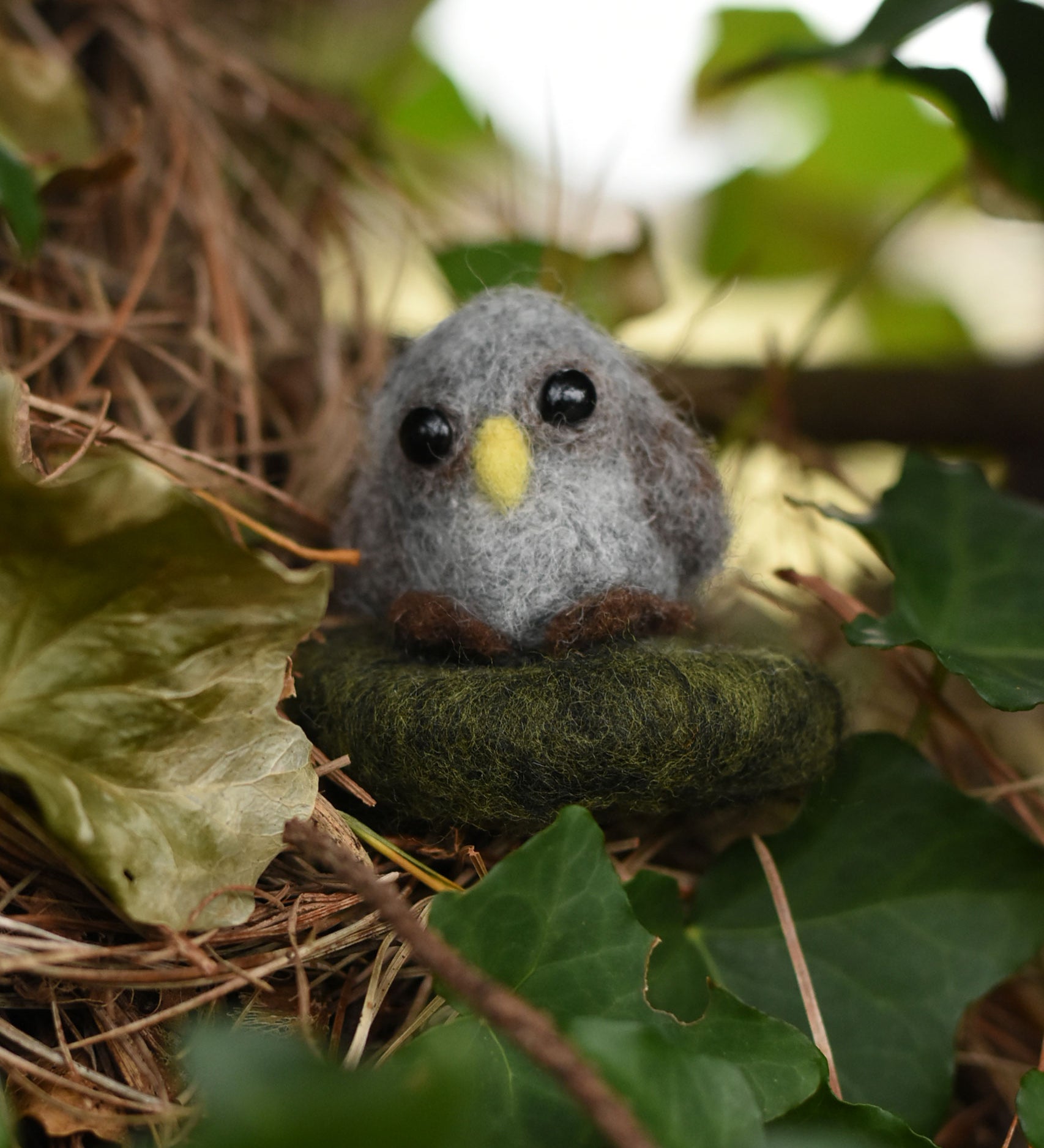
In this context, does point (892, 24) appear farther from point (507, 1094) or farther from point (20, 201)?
point (507, 1094)

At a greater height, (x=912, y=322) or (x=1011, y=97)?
(x=1011, y=97)

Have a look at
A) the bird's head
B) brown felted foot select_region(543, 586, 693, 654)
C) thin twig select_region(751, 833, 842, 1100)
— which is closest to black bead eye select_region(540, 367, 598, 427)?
the bird's head

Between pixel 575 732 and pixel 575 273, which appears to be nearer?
pixel 575 732

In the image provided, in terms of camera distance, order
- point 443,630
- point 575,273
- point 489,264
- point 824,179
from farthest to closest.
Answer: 1. point 824,179
2. point 575,273
3. point 489,264
4. point 443,630

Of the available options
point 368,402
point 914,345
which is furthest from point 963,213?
point 368,402

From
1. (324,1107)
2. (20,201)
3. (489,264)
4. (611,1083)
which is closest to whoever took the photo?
(324,1107)

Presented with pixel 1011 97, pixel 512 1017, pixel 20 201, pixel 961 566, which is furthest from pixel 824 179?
pixel 512 1017

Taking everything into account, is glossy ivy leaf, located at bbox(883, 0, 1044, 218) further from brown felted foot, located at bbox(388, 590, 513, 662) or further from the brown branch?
the brown branch
